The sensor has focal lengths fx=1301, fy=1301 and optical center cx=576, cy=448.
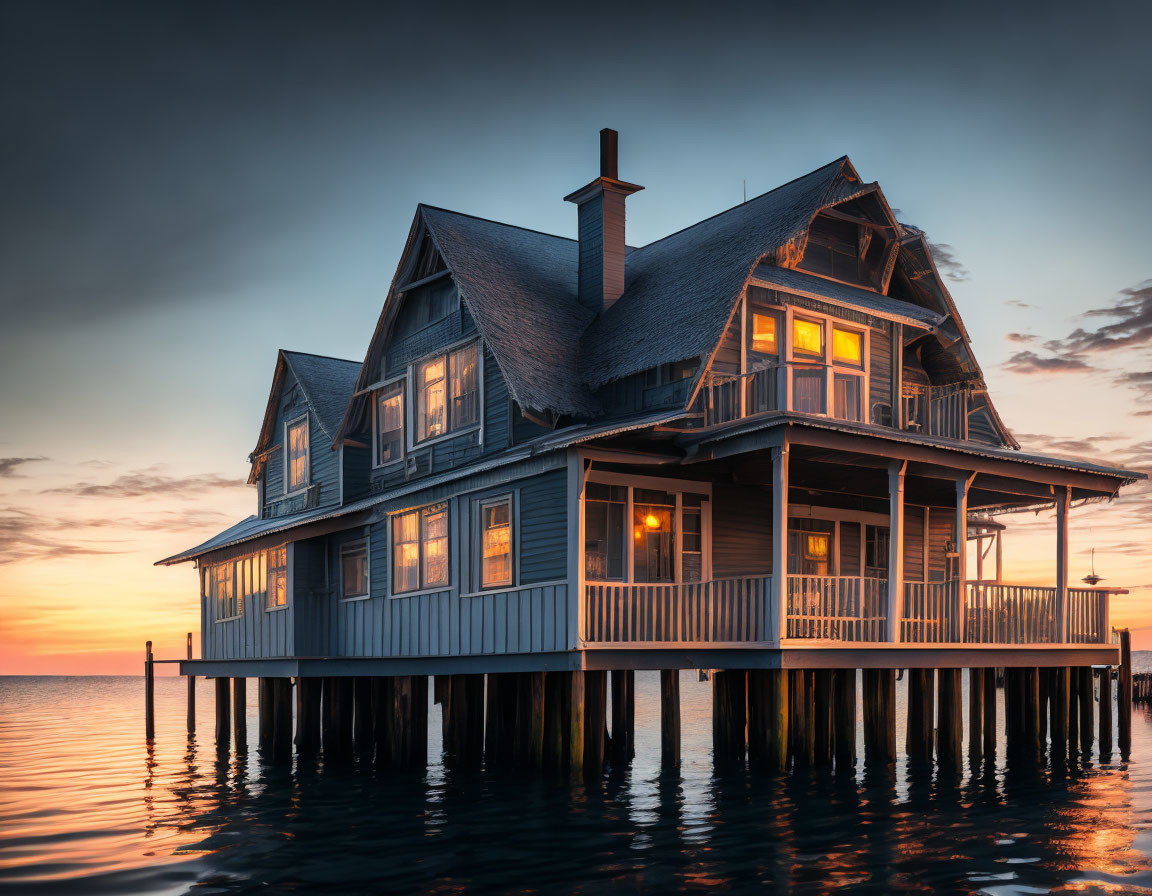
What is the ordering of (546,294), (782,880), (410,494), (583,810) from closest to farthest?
1. (782,880)
2. (583,810)
3. (410,494)
4. (546,294)

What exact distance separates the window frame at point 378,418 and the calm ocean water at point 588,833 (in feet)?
23.9

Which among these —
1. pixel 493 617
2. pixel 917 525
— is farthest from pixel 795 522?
pixel 493 617

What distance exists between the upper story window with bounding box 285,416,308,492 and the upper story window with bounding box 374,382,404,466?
503 centimetres

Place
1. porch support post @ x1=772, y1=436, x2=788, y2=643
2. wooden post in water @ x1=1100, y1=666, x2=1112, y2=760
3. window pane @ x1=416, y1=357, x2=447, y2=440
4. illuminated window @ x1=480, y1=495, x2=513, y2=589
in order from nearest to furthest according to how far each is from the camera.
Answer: porch support post @ x1=772, y1=436, x2=788, y2=643 → illuminated window @ x1=480, y1=495, x2=513, y2=589 → window pane @ x1=416, y1=357, x2=447, y2=440 → wooden post in water @ x1=1100, y1=666, x2=1112, y2=760

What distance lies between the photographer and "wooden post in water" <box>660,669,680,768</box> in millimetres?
25359

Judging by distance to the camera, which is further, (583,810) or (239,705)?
(239,705)

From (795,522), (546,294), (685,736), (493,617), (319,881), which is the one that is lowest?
(685,736)

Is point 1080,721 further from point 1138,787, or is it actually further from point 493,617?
point 493,617

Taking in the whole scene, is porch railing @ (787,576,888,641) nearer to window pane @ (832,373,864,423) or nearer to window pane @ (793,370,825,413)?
window pane @ (793,370,825,413)

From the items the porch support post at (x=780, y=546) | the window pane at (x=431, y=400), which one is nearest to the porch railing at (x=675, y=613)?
the porch support post at (x=780, y=546)

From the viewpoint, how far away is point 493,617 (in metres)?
25.1

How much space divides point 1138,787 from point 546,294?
16.2 m

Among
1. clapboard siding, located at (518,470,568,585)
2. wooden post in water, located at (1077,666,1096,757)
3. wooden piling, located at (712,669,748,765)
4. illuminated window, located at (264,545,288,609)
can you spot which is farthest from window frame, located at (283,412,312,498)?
wooden post in water, located at (1077,666,1096,757)

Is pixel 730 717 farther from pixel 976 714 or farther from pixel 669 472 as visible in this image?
pixel 669 472
